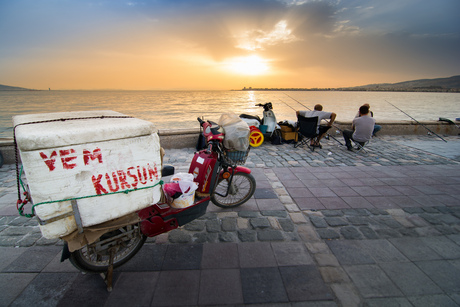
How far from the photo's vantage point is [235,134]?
2861 millimetres

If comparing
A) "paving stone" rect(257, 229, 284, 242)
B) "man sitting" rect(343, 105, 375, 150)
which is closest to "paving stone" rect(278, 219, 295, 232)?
"paving stone" rect(257, 229, 284, 242)

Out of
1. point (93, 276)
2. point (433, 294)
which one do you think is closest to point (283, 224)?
point (433, 294)

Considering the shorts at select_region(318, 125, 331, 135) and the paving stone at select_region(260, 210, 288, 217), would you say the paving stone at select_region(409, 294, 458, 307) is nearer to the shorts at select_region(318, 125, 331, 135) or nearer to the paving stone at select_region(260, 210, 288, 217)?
the paving stone at select_region(260, 210, 288, 217)

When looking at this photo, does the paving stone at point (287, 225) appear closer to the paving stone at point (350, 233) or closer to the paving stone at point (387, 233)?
the paving stone at point (350, 233)

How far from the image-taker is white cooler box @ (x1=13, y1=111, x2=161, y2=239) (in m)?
1.44

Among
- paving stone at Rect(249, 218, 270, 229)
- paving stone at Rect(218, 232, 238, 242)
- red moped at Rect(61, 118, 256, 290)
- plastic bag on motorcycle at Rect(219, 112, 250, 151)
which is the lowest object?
paving stone at Rect(218, 232, 238, 242)

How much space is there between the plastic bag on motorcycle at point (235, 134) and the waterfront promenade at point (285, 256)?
1170mm

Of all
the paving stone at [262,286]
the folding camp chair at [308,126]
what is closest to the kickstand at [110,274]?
the paving stone at [262,286]

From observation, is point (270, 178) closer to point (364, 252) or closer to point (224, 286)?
point (364, 252)

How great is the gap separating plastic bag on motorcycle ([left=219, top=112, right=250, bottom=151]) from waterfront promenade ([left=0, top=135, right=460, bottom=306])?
46.0 inches

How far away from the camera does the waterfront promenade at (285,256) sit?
2.09 meters

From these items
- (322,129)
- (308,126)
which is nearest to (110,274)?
(308,126)

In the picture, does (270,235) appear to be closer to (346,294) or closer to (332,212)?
(346,294)

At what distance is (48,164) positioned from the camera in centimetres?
146
